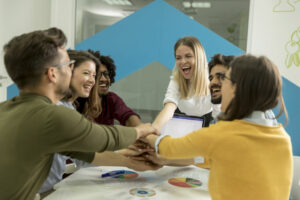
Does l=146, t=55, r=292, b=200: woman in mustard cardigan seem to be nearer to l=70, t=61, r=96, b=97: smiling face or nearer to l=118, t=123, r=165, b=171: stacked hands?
l=118, t=123, r=165, b=171: stacked hands

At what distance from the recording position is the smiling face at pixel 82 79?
6.47ft

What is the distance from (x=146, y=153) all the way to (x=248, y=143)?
2.51 feet

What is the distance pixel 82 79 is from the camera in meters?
2.00

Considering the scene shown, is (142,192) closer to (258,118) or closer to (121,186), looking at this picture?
(121,186)

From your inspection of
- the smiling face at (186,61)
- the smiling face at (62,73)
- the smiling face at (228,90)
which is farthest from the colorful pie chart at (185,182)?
the smiling face at (186,61)

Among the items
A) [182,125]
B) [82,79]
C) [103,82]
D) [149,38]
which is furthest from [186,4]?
[182,125]

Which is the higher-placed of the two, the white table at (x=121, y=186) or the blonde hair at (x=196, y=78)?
the blonde hair at (x=196, y=78)

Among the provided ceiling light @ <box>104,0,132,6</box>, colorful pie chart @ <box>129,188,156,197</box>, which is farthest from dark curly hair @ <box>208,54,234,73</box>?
ceiling light @ <box>104,0,132,6</box>

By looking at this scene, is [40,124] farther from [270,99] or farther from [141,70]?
[141,70]

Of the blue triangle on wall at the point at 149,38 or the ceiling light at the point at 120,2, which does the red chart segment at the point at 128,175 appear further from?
the ceiling light at the point at 120,2

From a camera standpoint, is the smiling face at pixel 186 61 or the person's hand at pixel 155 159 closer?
the person's hand at pixel 155 159

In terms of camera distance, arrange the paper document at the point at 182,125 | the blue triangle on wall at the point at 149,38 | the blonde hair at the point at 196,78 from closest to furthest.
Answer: the paper document at the point at 182,125, the blonde hair at the point at 196,78, the blue triangle on wall at the point at 149,38

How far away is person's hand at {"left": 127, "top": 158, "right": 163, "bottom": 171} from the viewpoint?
5.05 feet

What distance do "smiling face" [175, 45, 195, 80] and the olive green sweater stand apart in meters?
1.41
